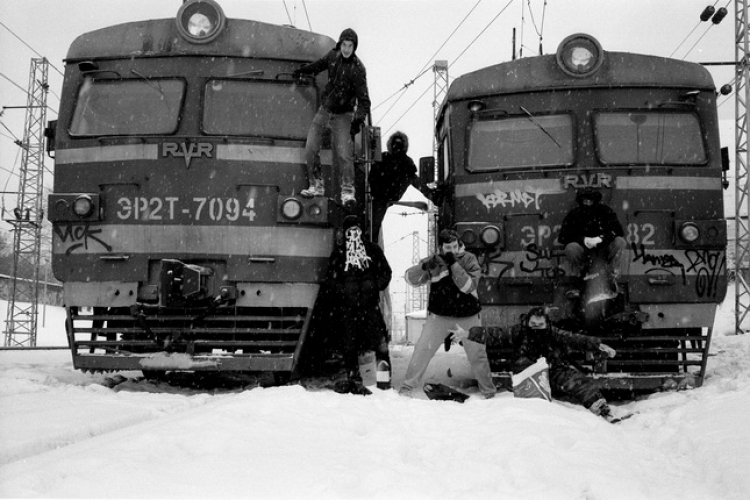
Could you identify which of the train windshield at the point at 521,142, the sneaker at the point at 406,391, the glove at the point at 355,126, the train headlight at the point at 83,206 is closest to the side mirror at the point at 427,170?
the train windshield at the point at 521,142

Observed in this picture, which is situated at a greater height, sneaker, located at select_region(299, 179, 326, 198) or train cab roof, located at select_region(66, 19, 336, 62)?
train cab roof, located at select_region(66, 19, 336, 62)

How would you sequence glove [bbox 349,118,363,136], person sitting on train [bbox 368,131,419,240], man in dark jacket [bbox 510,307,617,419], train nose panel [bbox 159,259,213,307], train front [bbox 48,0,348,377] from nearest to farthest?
man in dark jacket [bbox 510,307,617,419] → train nose panel [bbox 159,259,213,307] → train front [bbox 48,0,348,377] → glove [bbox 349,118,363,136] → person sitting on train [bbox 368,131,419,240]

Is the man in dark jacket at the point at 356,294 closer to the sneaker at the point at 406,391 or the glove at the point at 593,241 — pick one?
the sneaker at the point at 406,391

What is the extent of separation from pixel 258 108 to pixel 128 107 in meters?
1.25

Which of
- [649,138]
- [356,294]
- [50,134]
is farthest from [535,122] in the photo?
[50,134]

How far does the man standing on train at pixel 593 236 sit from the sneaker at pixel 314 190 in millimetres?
2391

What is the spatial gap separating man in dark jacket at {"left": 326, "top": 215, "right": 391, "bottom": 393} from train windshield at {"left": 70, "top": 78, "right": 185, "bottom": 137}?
197 centimetres

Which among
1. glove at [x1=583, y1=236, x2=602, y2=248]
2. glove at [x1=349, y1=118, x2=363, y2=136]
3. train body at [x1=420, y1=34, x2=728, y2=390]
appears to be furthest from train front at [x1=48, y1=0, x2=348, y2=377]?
glove at [x1=583, y1=236, x2=602, y2=248]

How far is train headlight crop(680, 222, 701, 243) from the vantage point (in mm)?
6953

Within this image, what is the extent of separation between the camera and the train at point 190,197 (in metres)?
6.55

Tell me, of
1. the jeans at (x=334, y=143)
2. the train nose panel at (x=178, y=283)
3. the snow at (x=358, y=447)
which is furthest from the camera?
the jeans at (x=334, y=143)

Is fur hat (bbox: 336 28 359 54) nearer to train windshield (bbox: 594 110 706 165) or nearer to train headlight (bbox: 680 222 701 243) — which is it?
train windshield (bbox: 594 110 706 165)

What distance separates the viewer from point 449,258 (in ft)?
22.4

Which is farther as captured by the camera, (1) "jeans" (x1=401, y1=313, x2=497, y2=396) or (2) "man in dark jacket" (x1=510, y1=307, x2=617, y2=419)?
(1) "jeans" (x1=401, y1=313, x2=497, y2=396)
